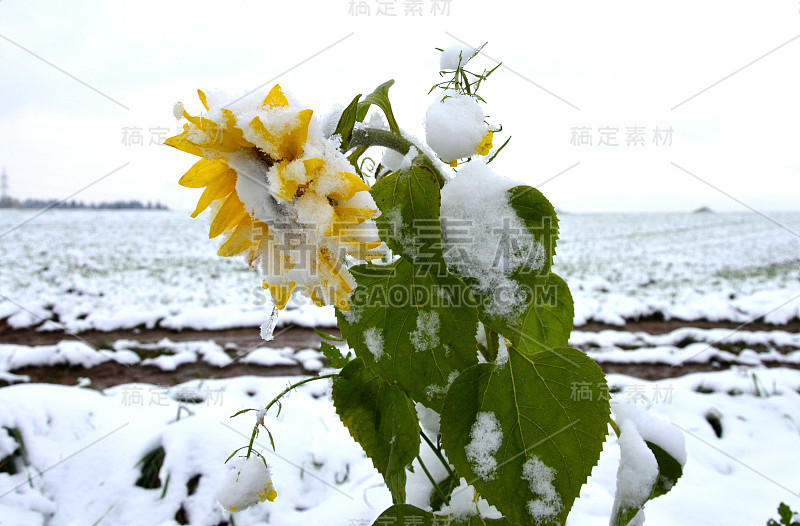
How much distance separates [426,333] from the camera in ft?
2.01

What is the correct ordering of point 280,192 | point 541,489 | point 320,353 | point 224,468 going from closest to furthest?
point 280,192
point 541,489
point 224,468
point 320,353

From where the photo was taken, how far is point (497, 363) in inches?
27.0

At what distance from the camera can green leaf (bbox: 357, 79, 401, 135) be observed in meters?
0.58

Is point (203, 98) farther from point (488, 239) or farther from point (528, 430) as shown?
point (528, 430)

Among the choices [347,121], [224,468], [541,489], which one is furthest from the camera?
[224,468]

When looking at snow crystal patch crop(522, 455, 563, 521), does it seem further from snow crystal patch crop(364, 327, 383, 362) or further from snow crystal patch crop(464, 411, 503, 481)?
snow crystal patch crop(364, 327, 383, 362)

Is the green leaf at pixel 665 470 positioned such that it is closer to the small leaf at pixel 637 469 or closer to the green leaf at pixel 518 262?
the small leaf at pixel 637 469

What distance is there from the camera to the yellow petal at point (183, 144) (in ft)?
1.40

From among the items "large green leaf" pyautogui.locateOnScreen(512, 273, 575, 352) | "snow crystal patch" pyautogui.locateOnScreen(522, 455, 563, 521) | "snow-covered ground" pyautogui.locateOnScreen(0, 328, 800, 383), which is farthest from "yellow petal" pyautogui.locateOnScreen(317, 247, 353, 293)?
"snow-covered ground" pyautogui.locateOnScreen(0, 328, 800, 383)

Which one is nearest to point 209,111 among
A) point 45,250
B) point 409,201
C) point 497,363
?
point 409,201

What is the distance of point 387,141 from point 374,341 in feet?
0.80

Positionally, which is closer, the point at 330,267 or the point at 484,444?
the point at 330,267

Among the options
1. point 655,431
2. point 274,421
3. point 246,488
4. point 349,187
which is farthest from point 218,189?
point 274,421

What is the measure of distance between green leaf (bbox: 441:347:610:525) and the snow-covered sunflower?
0.27 m
